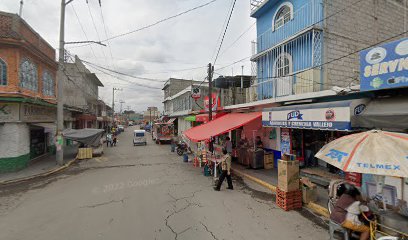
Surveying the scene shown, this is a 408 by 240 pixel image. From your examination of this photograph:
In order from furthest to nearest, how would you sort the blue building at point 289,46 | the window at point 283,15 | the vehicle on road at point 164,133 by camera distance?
the vehicle on road at point 164,133 → the window at point 283,15 → the blue building at point 289,46

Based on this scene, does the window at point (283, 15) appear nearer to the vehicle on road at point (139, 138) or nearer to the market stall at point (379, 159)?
the market stall at point (379, 159)

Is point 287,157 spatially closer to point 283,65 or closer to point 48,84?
point 283,65

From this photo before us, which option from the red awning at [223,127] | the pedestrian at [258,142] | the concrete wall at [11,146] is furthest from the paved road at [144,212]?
the concrete wall at [11,146]

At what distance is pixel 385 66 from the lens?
5.67m

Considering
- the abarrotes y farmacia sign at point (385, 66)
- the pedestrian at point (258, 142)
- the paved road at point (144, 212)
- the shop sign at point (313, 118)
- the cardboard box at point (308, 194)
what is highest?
the abarrotes y farmacia sign at point (385, 66)

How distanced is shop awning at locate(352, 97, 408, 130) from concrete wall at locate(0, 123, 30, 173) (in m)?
16.4

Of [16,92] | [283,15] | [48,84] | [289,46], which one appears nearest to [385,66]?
[289,46]

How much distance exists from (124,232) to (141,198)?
2.43 meters

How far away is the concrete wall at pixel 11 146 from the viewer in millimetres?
11984

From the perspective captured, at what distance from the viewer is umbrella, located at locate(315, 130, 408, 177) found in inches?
126

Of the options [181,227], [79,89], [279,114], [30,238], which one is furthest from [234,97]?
[79,89]

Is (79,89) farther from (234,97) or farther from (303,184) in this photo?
(303,184)

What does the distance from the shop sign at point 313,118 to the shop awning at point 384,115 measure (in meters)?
0.30

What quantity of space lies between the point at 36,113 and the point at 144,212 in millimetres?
12858
